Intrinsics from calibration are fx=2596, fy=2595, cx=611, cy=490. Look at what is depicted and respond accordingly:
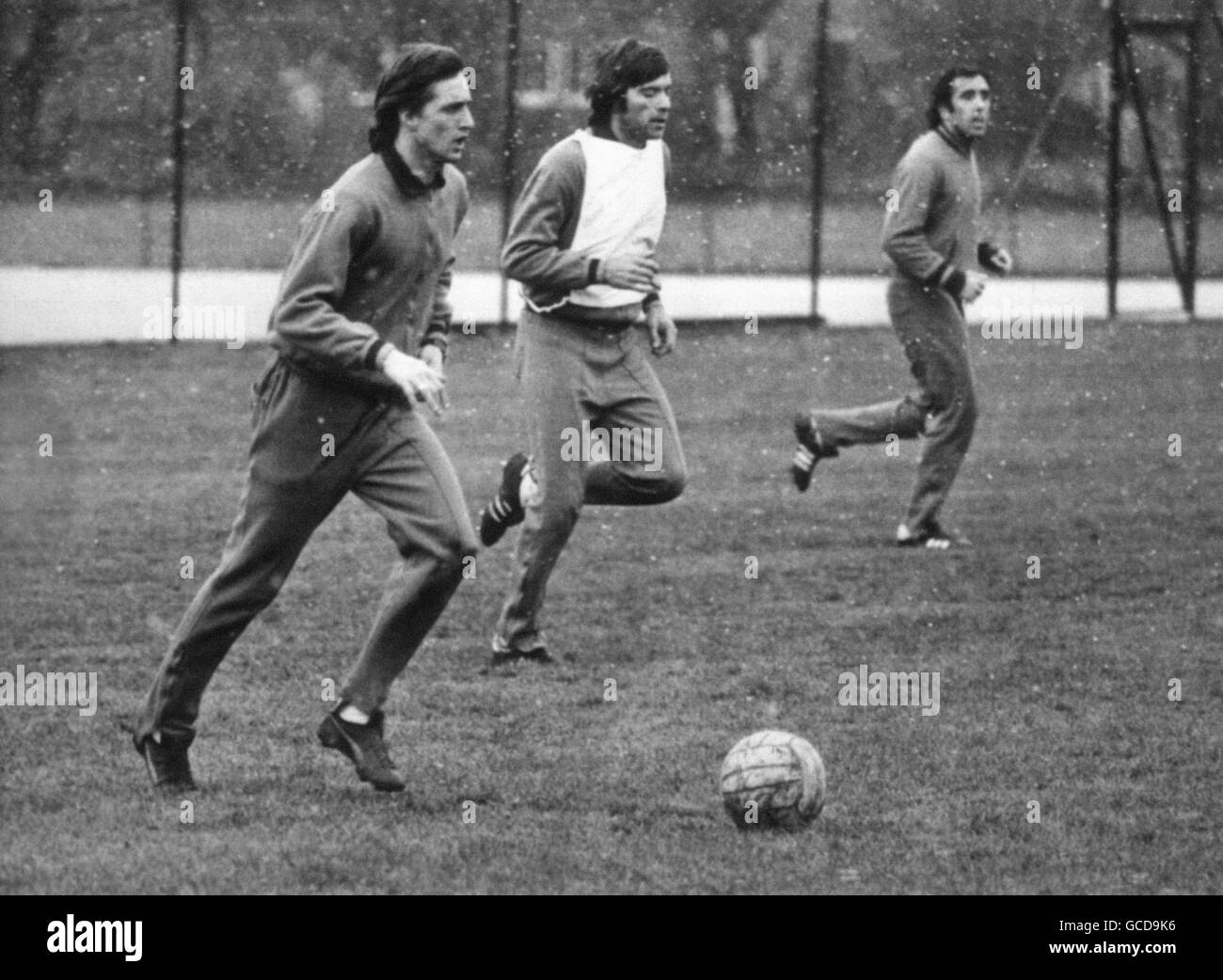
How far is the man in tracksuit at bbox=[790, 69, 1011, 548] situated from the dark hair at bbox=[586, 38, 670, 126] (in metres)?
2.91

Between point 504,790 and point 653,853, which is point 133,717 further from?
point 653,853

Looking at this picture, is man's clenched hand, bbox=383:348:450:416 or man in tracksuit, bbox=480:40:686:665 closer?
man's clenched hand, bbox=383:348:450:416

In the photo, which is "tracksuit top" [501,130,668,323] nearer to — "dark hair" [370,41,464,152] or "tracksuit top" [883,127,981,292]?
"dark hair" [370,41,464,152]

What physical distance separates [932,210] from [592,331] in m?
3.15

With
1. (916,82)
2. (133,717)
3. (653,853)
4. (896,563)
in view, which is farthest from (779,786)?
(916,82)

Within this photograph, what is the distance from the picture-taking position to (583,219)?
8812 mm

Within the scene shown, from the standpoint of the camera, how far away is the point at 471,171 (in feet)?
67.1

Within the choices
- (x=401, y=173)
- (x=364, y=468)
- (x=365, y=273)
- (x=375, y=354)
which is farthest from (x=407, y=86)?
(x=364, y=468)

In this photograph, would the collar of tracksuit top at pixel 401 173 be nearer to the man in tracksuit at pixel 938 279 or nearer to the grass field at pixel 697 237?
the man in tracksuit at pixel 938 279

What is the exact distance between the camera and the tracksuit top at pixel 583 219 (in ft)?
28.3

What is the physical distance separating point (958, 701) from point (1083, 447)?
22.5ft

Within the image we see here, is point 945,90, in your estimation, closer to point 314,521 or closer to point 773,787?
point 314,521

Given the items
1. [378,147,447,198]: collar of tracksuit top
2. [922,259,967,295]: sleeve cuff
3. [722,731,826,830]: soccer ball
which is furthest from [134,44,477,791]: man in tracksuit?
[922,259,967,295]: sleeve cuff

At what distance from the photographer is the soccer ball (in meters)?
6.50
